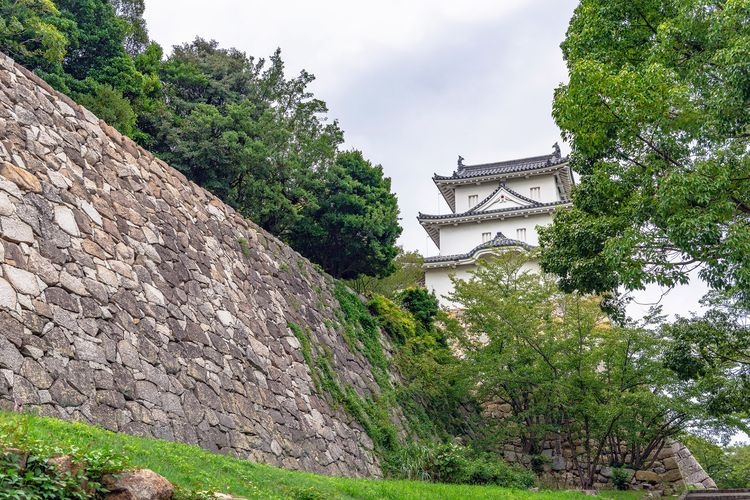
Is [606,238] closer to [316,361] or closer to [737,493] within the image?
[316,361]

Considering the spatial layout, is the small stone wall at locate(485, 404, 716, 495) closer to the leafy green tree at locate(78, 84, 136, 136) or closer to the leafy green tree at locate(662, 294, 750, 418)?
the leafy green tree at locate(662, 294, 750, 418)

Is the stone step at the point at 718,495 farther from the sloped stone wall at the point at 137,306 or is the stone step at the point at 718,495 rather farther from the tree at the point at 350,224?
the tree at the point at 350,224

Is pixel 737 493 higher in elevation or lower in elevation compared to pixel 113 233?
lower

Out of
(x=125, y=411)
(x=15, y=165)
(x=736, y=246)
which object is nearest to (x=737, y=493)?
(x=736, y=246)

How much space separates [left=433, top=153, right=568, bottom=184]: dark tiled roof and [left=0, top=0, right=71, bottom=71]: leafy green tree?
79.2 feet

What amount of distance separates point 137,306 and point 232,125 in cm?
970

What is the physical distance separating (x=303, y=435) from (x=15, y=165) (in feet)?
21.5

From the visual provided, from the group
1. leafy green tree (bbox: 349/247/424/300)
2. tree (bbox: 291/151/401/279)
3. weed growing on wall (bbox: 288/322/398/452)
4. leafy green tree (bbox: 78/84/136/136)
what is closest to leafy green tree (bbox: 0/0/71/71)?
leafy green tree (bbox: 78/84/136/136)

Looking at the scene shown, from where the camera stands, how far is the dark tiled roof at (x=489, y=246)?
31047 mm

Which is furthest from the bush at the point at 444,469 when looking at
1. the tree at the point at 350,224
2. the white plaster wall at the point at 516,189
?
the white plaster wall at the point at 516,189

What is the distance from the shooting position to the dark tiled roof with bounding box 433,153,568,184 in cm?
3572

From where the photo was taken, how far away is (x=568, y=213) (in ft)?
36.6

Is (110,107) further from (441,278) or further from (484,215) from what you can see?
(484,215)

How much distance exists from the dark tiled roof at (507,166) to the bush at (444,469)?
23.8 metres
